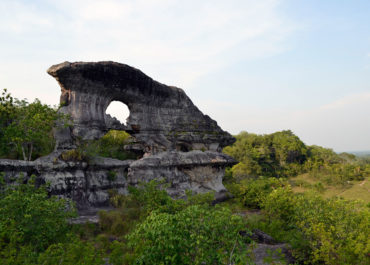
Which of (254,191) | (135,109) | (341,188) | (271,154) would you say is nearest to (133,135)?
(135,109)

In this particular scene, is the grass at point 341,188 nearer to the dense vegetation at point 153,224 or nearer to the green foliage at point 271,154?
the green foliage at point 271,154

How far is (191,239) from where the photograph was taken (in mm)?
5707

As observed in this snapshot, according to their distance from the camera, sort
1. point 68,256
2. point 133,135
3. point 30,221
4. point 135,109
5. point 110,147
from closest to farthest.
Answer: point 68,256 < point 30,221 < point 135,109 < point 133,135 < point 110,147

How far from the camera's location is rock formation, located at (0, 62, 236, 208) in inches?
555

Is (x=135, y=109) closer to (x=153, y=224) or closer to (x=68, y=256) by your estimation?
(x=68, y=256)

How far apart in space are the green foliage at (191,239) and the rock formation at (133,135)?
947 centimetres

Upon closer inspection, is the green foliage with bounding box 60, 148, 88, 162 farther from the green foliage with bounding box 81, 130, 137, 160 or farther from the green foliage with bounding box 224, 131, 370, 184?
the green foliage with bounding box 224, 131, 370, 184

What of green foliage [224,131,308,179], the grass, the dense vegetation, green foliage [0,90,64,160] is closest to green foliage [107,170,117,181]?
the dense vegetation

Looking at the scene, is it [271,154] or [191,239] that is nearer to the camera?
[191,239]

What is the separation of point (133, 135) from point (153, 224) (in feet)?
42.9

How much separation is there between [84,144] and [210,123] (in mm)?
10251

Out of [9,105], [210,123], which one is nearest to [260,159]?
[210,123]

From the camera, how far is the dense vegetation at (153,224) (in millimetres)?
5809

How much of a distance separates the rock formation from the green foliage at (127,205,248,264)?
9.47 meters
